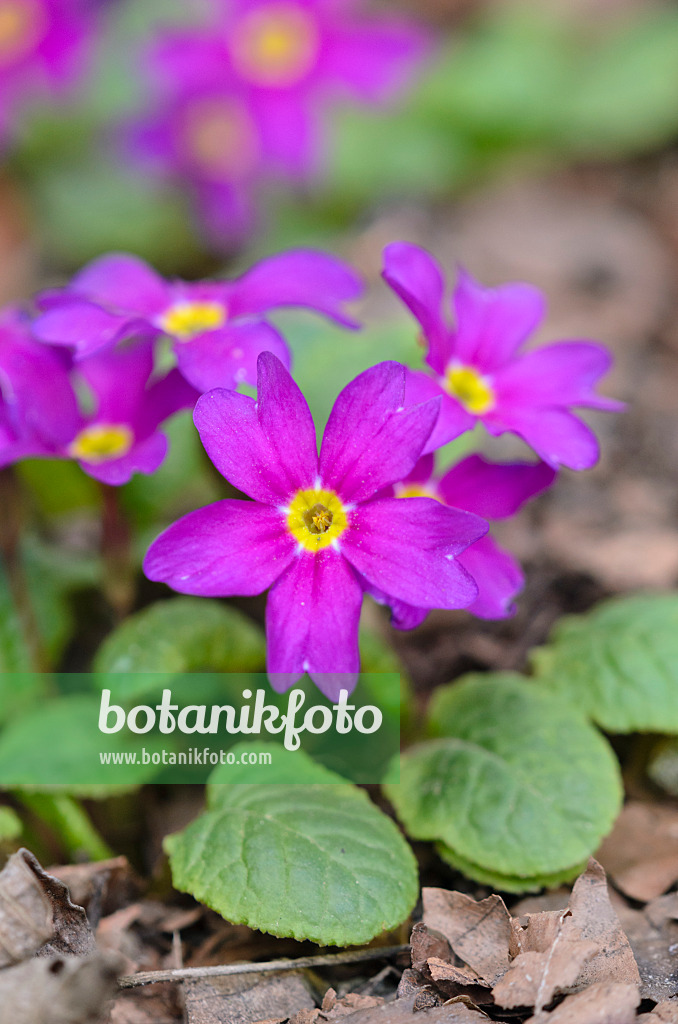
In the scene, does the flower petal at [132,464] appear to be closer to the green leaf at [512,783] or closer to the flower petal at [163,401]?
the flower petal at [163,401]

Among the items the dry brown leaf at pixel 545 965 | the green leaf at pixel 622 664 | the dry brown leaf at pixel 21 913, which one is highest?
the dry brown leaf at pixel 21 913

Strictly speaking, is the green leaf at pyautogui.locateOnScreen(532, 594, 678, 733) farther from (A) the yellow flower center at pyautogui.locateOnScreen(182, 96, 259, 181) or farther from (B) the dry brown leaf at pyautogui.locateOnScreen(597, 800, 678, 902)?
(A) the yellow flower center at pyautogui.locateOnScreen(182, 96, 259, 181)

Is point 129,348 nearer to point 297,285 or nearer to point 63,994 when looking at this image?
point 297,285

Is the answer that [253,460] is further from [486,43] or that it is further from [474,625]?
[486,43]

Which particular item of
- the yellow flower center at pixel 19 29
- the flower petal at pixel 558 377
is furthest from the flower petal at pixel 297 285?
the yellow flower center at pixel 19 29

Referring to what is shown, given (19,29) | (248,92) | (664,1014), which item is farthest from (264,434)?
(19,29)

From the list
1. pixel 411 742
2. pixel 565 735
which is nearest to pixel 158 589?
pixel 411 742

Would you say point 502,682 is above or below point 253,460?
below
